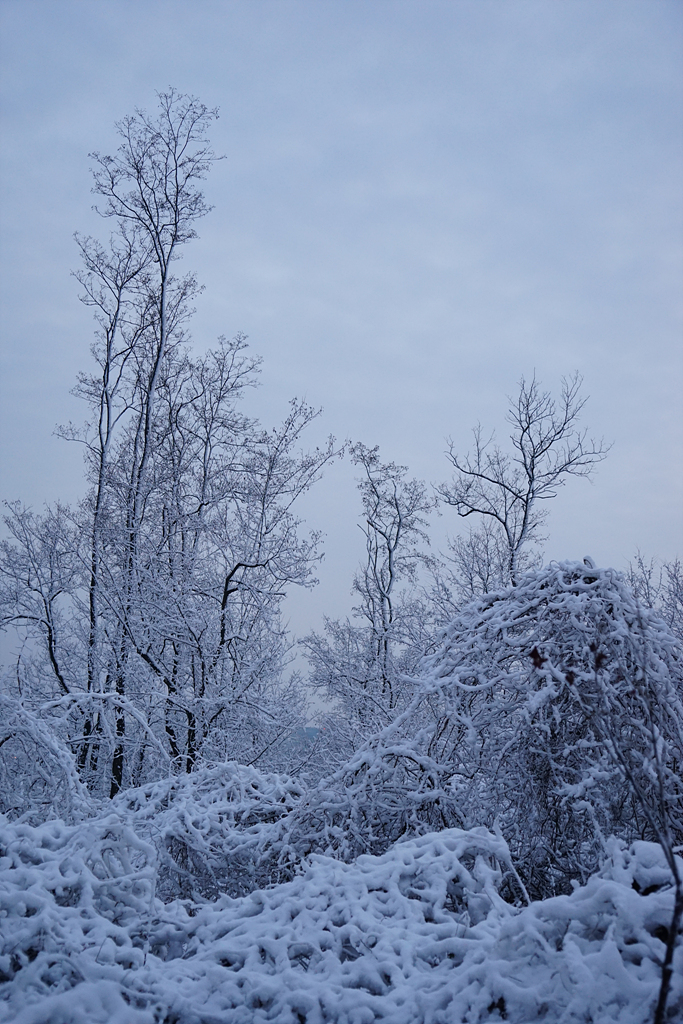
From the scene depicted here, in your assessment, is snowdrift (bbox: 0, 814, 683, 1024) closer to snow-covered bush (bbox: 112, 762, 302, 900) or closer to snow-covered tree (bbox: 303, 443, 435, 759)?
snow-covered bush (bbox: 112, 762, 302, 900)

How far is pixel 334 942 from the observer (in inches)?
89.6

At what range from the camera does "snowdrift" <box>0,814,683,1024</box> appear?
1790 mm

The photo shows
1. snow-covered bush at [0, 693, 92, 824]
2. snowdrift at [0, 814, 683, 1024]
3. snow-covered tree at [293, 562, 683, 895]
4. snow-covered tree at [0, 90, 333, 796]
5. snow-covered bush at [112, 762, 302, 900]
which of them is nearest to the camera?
snowdrift at [0, 814, 683, 1024]

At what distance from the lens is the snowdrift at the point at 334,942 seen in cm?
179

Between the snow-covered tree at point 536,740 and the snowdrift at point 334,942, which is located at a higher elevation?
the snow-covered tree at point 536,740

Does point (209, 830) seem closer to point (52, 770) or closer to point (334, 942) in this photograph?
point (52, 770)

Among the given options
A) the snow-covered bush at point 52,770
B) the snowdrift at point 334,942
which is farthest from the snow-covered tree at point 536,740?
the snow-covered bush at point 52,770

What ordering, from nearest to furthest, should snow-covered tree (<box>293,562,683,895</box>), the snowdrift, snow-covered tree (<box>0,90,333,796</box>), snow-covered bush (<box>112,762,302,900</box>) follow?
1. the snowdrift
2. snow-covered tree (<box>293,562,683,895</box>)
3. snow-covered bush (<box>112,762,302,900</box>)
4. snow-covered tree (<box>0,90,333,796</box>)

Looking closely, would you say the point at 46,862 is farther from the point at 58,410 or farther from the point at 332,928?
the point at 58,410

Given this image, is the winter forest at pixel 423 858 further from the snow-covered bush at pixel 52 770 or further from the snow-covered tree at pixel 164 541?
the snow-covered tree at pixel 164 541

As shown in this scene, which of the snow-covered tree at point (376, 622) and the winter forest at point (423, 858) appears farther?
the snow-covered tree at point (376, 622)

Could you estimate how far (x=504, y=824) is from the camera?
360 centimetres

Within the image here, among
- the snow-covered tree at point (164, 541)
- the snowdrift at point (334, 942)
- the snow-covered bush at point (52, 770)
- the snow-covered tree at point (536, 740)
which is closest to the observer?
the snowdrift at point (334, 942)

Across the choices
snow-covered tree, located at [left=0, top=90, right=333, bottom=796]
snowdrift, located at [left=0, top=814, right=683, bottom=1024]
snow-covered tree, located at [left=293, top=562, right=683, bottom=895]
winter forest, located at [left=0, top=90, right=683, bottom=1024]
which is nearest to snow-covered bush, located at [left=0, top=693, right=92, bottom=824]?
winter forest, located at [left=0, top=90, right=683, bottom=1024]
